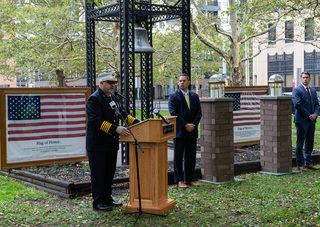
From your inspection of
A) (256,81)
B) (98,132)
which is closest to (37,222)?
(98,132)

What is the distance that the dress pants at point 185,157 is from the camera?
28.7ft

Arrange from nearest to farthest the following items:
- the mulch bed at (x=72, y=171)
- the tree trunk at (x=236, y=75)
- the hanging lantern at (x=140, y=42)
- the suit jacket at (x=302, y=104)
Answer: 1. the mulch bed at (x=72, y=171)
2. the suit jacket at (x=302, y=104)
3. the hanging lantern at (x=140, y=42)
4. the tree trunk at (x=236, y=75)

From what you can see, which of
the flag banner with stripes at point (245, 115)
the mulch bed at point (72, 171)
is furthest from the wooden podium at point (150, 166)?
the flag banner with stripes at point (245, 115)

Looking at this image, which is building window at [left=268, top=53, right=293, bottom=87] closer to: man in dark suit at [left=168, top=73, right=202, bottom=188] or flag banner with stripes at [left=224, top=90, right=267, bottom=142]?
flag banner with stripes at [left=224, top=90, right=267, bottom=142]

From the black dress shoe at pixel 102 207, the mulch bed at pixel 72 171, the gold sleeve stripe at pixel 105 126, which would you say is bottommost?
the black dress shoe at pixel 102 207

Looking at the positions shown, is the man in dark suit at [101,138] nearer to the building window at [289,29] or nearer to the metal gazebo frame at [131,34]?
the metal gazebo frame at [131,34]

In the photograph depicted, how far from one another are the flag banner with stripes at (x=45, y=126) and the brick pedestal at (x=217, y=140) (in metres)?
3.08

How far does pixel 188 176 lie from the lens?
8.95 m

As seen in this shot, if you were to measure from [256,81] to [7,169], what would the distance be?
52940 mm

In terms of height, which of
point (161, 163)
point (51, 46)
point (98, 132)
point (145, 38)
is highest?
point (51, 46)

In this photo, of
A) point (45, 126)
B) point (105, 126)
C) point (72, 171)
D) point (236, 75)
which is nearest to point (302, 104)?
point (72, 171)

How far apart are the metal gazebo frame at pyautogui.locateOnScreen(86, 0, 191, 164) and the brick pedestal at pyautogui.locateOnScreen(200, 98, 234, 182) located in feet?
5.67

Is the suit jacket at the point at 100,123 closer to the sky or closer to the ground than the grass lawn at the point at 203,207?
closer to the sky

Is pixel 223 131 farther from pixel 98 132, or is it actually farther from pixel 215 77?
pixel 98 132
